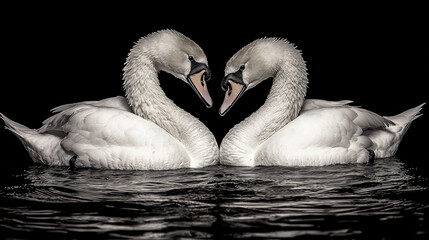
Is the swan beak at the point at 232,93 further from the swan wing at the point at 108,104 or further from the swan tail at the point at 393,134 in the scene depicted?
the swan tail at the point at 393,134

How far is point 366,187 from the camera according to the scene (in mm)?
9656

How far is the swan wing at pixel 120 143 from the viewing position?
35.5ft

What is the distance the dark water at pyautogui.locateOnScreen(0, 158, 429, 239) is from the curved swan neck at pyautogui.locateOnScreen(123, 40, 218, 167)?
26.0 inches

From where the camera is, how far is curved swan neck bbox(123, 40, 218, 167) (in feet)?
37.2

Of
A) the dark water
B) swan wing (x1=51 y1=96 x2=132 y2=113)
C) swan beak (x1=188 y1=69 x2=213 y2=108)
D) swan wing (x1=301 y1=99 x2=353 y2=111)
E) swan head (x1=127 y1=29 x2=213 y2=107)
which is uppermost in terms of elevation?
swan head (x1=127 y1=29 x2=213 y2=107)

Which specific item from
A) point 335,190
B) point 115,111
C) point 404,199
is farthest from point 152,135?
point 404,199

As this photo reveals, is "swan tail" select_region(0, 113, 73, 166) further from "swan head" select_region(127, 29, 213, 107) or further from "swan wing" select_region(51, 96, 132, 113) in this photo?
"swan head" select_region(127, 29, 213, 107)

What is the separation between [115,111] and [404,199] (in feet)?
13.5

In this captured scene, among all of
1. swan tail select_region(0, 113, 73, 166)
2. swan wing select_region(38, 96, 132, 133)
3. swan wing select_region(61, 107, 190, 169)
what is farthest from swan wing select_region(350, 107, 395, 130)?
swan tail select_region(0, 113, 73, 166)

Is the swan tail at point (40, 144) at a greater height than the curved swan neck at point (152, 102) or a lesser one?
lesser

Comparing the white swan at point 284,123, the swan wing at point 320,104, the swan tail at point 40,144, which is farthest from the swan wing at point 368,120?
the swan tail at point 40,144

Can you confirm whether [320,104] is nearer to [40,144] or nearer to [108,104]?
[108,104]

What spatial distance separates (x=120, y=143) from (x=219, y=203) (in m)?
2.49

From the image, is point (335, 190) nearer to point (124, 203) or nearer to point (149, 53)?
point (124, 203)
